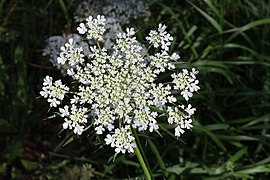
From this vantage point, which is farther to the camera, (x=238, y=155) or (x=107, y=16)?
(x=107, y=16)

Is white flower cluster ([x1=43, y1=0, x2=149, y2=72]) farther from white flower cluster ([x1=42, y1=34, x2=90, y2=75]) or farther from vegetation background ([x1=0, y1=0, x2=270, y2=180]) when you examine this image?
vegetation background ([x1=0, y1=0, x2=270, y2=180])

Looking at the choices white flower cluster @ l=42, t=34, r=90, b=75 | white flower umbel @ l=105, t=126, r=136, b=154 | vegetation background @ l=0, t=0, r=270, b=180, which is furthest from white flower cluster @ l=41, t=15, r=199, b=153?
white flower cluster @ l=42, t=34, r=90, b=75

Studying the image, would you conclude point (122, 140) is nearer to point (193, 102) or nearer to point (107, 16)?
point (193, 102)

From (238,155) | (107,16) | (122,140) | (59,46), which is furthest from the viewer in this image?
(107,16)

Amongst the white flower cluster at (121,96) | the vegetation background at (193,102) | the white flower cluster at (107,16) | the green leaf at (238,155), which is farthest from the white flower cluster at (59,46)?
the green leaf at (238,155)

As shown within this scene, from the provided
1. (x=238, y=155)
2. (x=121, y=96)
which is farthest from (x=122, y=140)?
(x=238, y=155)

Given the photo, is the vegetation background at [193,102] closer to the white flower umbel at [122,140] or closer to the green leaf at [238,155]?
the green leaf at [238,155]

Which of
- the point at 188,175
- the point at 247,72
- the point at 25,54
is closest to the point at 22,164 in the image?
the point at 25,54

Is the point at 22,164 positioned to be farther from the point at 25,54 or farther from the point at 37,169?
the point at 25,54
